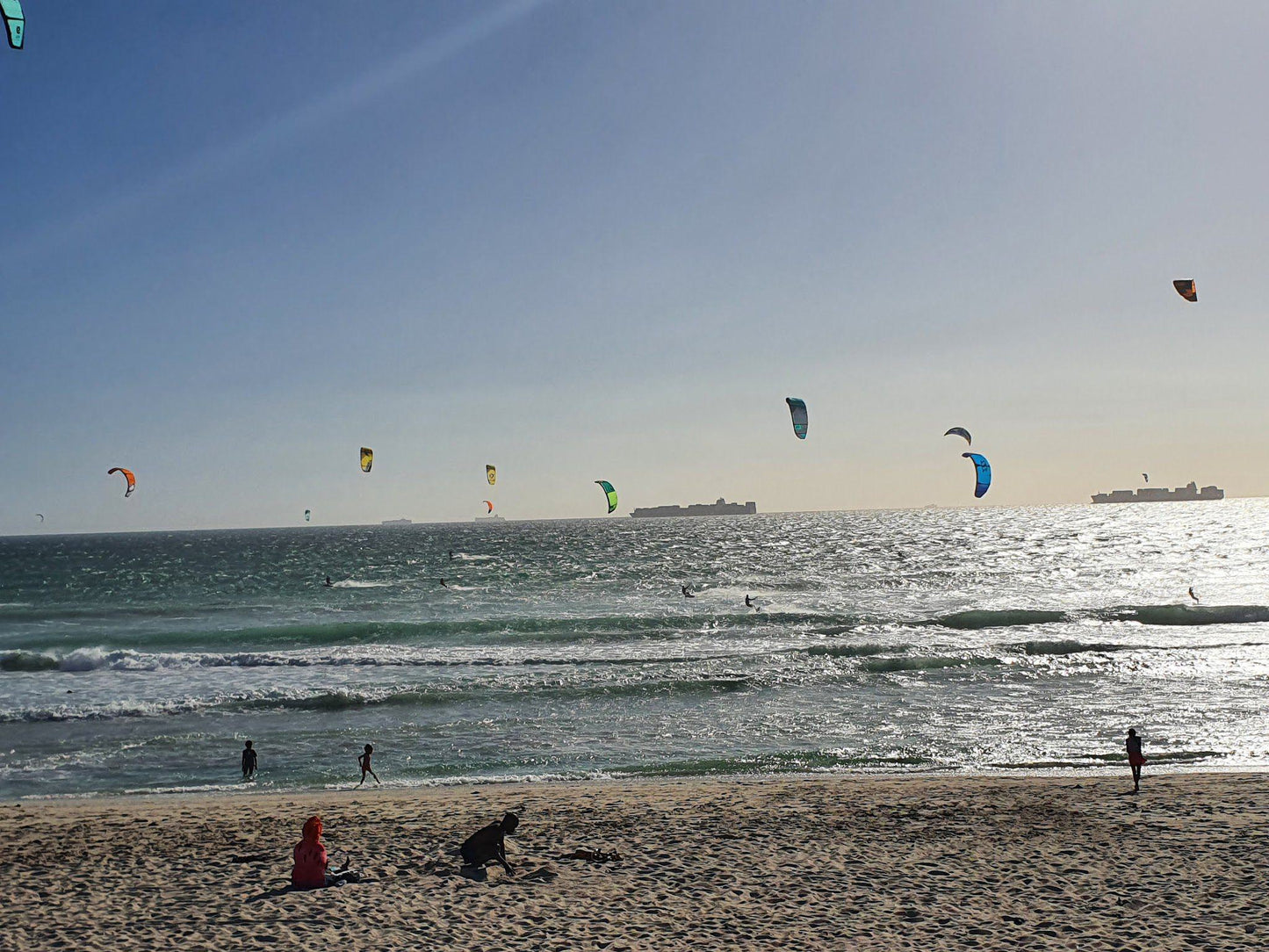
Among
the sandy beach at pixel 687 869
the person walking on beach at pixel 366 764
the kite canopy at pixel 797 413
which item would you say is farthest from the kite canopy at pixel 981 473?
the person walking on beach at pixel 366 764

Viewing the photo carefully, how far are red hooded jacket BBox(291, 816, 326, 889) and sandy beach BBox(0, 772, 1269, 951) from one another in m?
0.14

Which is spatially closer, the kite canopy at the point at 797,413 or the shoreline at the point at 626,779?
the shoreline at the point at 626,779

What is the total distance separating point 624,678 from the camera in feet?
72.7

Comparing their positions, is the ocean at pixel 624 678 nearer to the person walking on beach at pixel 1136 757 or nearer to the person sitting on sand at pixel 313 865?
the person walking on beach at pixel 1136 757

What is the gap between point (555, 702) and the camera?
19.6m

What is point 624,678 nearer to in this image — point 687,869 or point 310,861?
point 687,869

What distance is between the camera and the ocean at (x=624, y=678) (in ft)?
49.2

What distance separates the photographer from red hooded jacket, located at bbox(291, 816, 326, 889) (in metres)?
8.27

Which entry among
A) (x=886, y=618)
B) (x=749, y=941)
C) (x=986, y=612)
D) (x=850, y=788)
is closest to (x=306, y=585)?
(x=886, y=618)

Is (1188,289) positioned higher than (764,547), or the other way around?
(1188,289)

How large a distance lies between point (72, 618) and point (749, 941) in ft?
133

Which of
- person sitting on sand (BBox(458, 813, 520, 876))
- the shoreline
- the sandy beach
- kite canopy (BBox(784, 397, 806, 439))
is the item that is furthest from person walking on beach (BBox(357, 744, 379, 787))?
kite canopy (BBox(784, 397, 806, 439))

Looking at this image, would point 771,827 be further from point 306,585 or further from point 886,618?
point 306,585

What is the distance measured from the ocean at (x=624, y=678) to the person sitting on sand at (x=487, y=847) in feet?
16.0
